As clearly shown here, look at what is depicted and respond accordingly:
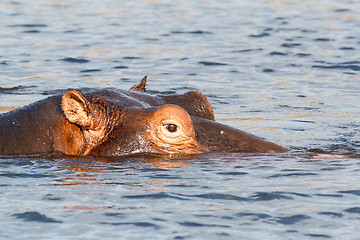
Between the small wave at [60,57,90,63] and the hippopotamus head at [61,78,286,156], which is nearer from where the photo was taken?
the hippopotamus head at [61,78,286,156]

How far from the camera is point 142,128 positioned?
8352mm

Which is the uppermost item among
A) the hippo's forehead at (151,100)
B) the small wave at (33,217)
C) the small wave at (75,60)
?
the small wave at (75,60)

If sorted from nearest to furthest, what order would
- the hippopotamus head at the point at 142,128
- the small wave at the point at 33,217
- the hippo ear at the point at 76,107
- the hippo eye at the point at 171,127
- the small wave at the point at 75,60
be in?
the small wave at the point at 33,217 < the hippo ear at the point at 76,107 < the hippopotamus head at the point at 142,128 < the hippo eye at the point at 171,127 < the small wave at the point at 75,60

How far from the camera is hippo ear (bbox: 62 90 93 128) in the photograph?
804 cm

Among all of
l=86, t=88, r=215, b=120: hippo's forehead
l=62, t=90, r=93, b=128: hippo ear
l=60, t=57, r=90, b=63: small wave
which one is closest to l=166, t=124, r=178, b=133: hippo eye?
l=86, t=88, r=215, b=120: hippo's forehead

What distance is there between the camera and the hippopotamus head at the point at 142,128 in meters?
8.27

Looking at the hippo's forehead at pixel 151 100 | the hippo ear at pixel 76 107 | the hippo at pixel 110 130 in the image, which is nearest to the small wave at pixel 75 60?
the hippo's forehead at pixel 151 100

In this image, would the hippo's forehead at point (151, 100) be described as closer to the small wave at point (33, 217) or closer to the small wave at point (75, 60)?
the small wave at point (33, 217)

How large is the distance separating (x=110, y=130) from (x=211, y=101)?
5887mm

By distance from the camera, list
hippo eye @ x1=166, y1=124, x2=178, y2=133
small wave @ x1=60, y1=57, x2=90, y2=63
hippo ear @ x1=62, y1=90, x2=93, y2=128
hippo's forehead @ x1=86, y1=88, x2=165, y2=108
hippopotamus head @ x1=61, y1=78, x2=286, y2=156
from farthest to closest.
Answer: small wave @ x1=60, y1=57, x2=90, y2=63, hippo's forehead @ x1=86, y1=88, x2=165, y2=108, hippo eye @ x1=166, y1=124, x2=178, y2=133, hippopotamus head @ x1=61, y1=78, x2=286, y2=156, hippo ear @ x1=62, y1=90, x2=93, y2=128

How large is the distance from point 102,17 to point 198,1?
18.1 ft

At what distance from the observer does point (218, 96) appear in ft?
47.8

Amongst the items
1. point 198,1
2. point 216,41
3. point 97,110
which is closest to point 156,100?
point 97,110

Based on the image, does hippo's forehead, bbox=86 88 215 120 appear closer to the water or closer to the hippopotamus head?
the hippopotamus head
